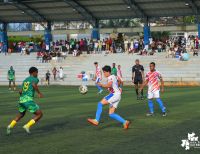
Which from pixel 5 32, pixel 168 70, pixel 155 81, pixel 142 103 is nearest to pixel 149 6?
pixel 168 70

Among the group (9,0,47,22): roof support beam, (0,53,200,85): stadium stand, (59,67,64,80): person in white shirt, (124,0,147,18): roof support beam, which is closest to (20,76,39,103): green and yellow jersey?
(0,53,200,85): stadium stand

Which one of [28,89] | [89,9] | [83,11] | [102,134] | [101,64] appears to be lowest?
[102,134]

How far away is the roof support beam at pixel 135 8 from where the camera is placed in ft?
164

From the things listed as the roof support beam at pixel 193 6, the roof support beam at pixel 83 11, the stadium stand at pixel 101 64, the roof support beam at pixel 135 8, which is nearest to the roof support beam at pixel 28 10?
the roof support beam at pixel 83 11

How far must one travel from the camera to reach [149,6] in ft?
167

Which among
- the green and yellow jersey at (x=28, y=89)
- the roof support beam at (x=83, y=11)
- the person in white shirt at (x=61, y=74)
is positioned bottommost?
the person in white shirt at (x=61, y=74)

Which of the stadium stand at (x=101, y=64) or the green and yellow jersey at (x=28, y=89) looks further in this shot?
the stadium stand at (x=101, y=64)

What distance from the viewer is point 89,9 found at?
53938 mm

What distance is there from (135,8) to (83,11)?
628 cm

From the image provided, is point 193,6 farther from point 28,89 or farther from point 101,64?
point 28,89

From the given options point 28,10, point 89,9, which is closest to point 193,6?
point 89,9

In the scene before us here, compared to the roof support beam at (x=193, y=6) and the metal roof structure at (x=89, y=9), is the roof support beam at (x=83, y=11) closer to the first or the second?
the metal roof structure at (x=89, y=9)

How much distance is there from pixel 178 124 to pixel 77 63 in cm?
3318

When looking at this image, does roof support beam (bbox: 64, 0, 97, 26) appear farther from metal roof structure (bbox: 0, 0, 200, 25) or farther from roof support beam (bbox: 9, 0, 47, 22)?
roof support beam (bbox: 9, 0, 47, 22)
